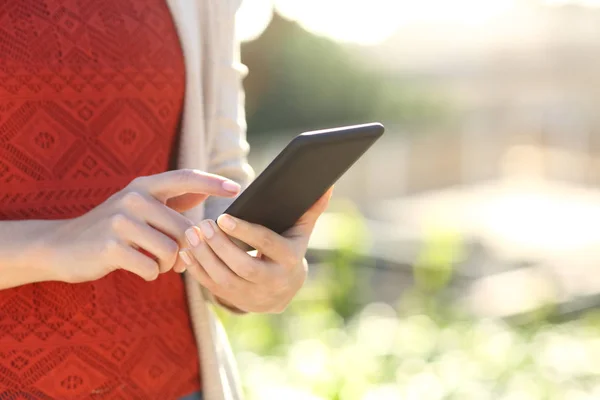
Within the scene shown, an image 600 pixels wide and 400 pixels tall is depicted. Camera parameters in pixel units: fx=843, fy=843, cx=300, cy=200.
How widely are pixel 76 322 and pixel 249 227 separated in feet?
1.12

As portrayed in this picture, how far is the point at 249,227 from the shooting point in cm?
118

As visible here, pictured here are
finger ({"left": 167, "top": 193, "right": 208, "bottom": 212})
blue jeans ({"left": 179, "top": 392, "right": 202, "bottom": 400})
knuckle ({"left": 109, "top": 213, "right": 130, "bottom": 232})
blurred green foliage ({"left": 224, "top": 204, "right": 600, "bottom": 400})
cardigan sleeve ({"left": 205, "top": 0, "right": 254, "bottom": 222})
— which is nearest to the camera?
knuckle ({"left": 109, "top": 213, "right": 130, "bottom": 232})

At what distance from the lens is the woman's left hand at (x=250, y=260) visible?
1.17 metres

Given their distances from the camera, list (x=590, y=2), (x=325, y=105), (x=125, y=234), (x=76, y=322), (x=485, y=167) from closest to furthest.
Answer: (x=125, y=234) → (x=76, y=322) → (x=590, y=2) → (x=485, y=167) → (x=325, y=105)

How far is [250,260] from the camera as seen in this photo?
1.21m

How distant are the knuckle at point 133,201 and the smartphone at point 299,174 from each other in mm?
126

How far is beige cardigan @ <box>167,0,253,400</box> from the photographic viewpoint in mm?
1490

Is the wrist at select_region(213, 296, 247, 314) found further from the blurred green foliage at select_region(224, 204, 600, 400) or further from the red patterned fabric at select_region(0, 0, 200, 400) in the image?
the blurred green foliage at select_region(224, 204, 600, 400)

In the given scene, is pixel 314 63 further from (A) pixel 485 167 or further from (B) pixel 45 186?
(B) pixel 45 186

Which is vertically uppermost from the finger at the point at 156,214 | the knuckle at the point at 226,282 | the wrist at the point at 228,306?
the finger at the point at 156,214

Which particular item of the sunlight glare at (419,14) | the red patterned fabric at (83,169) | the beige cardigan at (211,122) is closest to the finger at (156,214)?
the red patterned fabric at (83,169)

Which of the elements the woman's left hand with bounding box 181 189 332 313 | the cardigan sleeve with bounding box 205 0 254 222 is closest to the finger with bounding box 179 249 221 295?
the woman's left hand with bounding box 181 189 332 313

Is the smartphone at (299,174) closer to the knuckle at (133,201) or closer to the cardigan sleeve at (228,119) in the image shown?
the knuckle at (133,201)

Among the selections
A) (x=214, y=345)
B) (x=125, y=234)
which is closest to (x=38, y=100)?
(x=125, y=234)
